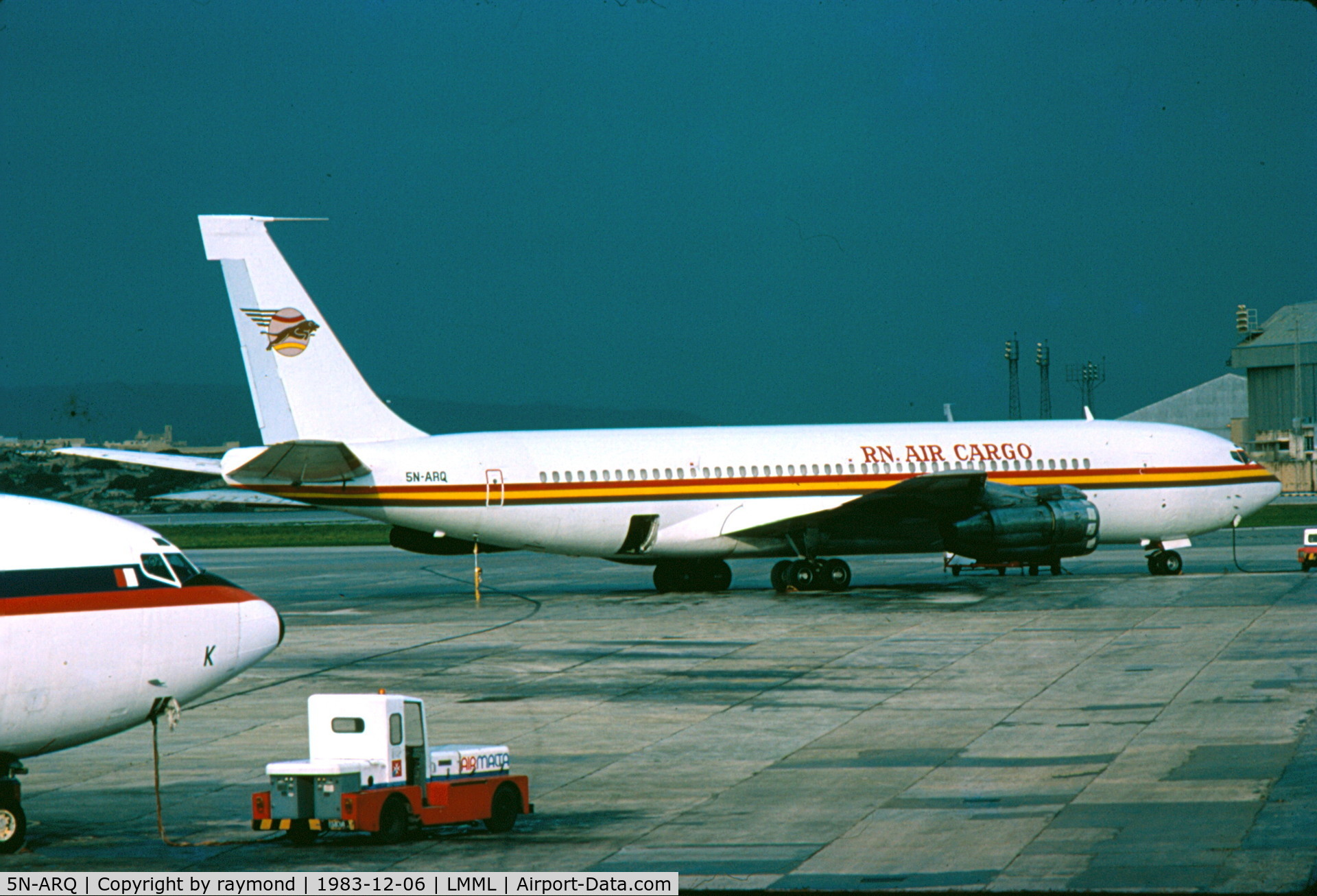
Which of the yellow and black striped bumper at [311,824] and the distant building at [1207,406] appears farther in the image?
the distant building at [1207,406]

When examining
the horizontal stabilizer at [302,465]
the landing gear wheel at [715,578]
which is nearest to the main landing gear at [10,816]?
the horizontal stabilizer at [302,465]

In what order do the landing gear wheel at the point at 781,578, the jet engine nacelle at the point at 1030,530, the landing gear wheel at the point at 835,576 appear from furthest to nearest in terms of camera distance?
the landing gear wheel at the point at 781,578
the landing gear wheel at the point at 835,576
the jet engine nacelle at the point at 1030,530

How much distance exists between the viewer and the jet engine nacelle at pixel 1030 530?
36188 mm

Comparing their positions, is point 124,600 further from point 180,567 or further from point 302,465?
point 302,465

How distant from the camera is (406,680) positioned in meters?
25.1

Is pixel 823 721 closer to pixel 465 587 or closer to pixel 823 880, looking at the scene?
pixel 823 880

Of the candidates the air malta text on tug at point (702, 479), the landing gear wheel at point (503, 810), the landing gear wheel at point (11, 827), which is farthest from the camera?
the air malta text on tug at point (702, 479)

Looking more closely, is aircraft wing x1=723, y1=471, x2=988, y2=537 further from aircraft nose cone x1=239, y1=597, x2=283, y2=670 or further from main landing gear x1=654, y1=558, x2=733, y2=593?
aircraft nose cone x1=239, y1=597, x2=283, y2=670

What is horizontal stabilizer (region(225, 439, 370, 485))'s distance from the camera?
3275 cm

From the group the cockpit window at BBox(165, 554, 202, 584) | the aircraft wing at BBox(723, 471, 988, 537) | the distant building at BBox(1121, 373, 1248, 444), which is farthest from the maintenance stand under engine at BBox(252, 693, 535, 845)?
the distant building at BBox(1121, 373, 1248, 444)

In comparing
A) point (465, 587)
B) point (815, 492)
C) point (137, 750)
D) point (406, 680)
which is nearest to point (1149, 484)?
point (815, 492)

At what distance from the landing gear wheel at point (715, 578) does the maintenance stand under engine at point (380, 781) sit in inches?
979

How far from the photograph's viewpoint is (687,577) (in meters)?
39.8

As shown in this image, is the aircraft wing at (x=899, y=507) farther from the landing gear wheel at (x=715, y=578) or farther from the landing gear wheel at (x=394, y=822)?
the landing gear wheel at (x=394, y=822)
